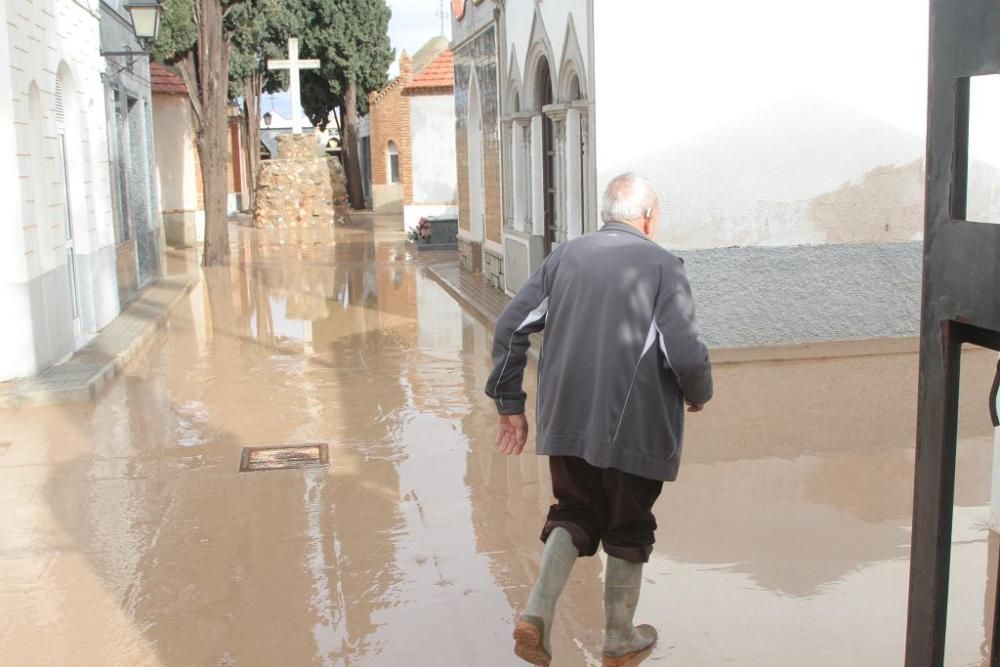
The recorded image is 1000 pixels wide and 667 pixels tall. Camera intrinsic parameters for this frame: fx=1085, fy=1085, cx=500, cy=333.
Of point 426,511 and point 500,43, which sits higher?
point 500,43

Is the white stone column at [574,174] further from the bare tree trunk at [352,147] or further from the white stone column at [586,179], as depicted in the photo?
the bare tree trunk at [352,147]

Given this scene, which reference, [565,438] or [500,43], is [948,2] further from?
[500,43]

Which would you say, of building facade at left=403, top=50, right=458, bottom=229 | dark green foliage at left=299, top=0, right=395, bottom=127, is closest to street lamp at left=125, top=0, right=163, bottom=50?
building facade at left=403, top=50, right=458, bottom=229

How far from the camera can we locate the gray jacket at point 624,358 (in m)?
3.74

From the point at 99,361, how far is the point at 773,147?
660 centimetres

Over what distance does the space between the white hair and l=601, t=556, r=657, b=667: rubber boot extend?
1.24m

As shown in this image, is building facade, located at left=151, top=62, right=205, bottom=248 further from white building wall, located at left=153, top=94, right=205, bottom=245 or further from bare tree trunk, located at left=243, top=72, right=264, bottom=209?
bare tree trunk, located at left=243, top=72, right=264, bottom=209

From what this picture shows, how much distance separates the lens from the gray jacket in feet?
12.3

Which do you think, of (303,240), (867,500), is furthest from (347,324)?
(303,240)

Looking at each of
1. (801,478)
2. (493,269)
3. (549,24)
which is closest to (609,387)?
(801,478)

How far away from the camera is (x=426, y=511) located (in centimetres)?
605

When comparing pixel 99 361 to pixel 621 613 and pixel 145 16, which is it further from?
pixel 621 613

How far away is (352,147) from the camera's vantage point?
4228 cm

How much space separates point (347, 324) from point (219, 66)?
351 inches
